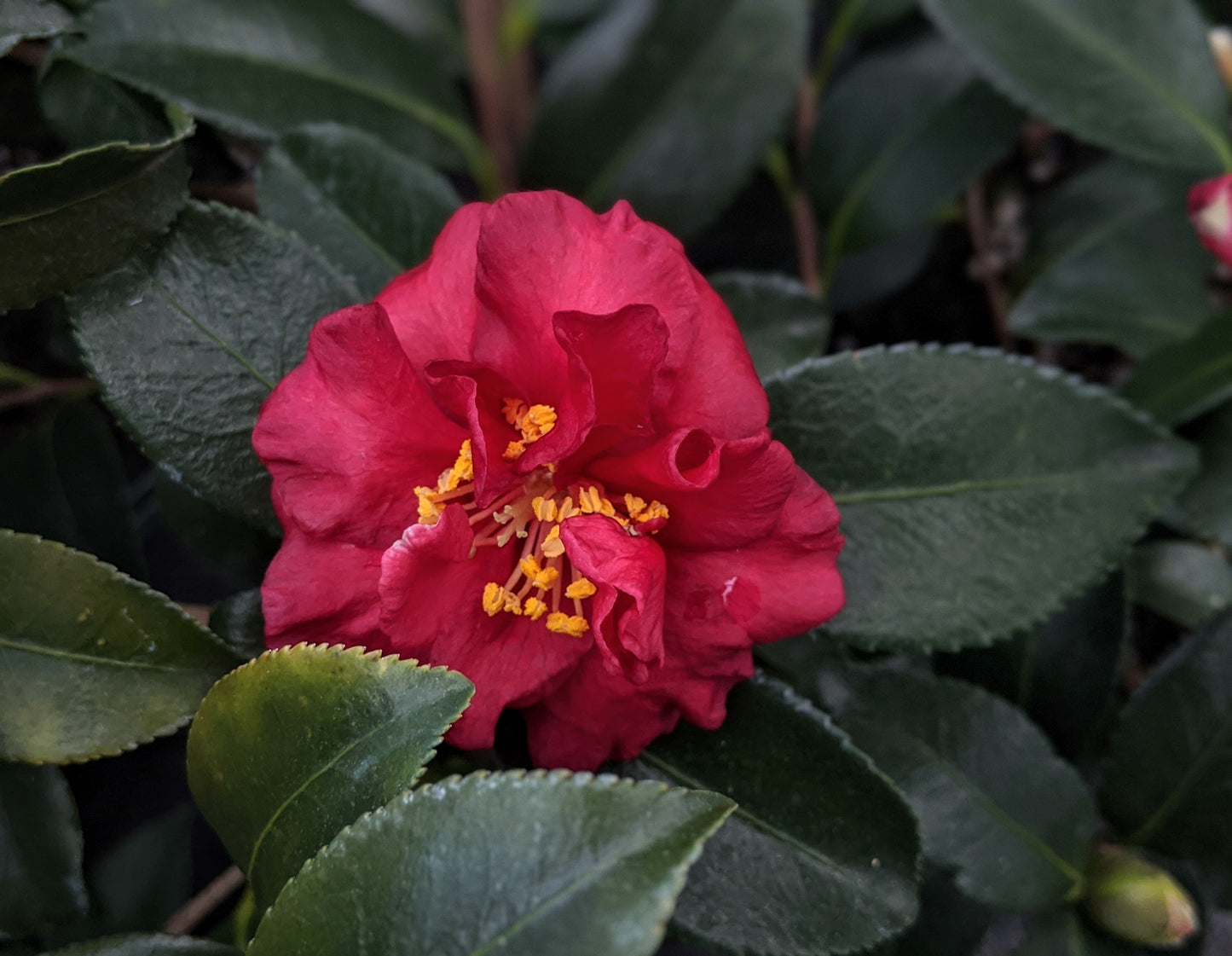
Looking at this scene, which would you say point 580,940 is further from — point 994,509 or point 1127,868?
point 1127,868

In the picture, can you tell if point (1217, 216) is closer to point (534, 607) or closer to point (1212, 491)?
point (1212, 491)

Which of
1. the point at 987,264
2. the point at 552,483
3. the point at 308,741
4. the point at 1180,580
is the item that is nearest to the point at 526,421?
the point at 552,483

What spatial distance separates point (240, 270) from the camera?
1.99 feet

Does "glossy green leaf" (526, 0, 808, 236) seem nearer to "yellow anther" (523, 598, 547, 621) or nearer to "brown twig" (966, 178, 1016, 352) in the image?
"brown twig" (966, 178, 1016, 352)

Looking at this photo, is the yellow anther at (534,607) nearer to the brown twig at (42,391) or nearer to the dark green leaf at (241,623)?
the dark green leaf at (241,623)

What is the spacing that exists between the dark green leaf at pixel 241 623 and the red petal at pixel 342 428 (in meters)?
0.14

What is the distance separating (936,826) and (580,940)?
39 cm

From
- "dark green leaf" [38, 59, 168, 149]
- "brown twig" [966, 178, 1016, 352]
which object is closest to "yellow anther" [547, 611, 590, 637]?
"dark green leaf" [38, 59, 168, 149]

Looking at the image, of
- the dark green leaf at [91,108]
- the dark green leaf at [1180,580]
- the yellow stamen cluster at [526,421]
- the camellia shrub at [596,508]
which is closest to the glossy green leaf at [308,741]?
the camellia shrub at [596,508]

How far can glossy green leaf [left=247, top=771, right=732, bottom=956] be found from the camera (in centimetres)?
37

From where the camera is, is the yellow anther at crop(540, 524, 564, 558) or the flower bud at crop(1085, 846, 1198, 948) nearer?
the yellow anther at crop(540, 524, 564, 558)

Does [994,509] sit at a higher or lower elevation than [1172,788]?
higher

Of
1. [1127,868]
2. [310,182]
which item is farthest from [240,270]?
[1127,868]

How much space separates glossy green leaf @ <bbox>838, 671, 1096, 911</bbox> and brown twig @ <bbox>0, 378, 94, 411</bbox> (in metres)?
Answer: 0.72
